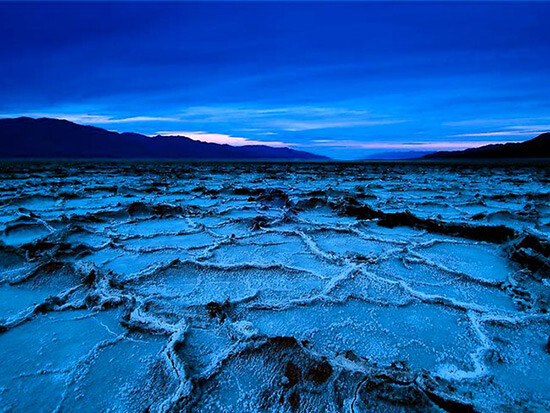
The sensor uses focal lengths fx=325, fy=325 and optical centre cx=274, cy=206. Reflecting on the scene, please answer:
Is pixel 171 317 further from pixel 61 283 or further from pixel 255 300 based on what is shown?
pixel 61 283

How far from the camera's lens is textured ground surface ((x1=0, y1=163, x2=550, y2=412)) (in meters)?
1.35

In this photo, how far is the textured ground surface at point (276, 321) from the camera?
1349 millimetres

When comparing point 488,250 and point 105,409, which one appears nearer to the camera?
point 105,409

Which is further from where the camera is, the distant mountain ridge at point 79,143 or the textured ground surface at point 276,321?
the distant mountain ridge at point 79,143

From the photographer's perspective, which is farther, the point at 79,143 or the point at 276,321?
the point at 79,143

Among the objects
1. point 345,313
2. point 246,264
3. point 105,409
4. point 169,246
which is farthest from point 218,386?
point 169,246

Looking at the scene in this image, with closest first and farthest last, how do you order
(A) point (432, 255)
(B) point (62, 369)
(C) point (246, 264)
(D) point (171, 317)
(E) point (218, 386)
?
Answer: (E) point (218, 386), (B) point (62, 369), (D) point (171, 317), (C) point (246, 264), (A) point (432, 255)

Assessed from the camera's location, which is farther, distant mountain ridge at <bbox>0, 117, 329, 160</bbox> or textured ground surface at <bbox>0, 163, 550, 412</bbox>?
distant mountain ridge at <bbox>0, 117, 329, 160</bbox>

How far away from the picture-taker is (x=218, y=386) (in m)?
1.39

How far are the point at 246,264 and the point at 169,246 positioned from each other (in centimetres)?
104

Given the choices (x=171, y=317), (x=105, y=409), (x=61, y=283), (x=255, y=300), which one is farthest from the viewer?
(x=61, y=283)

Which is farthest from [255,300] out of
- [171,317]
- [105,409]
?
[105,409]

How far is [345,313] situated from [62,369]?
4.94 feet

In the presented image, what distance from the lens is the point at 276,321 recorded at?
1.91 meters
